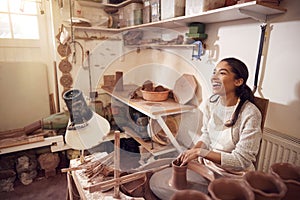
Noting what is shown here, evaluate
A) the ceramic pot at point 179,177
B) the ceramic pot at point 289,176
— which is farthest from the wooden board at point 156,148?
the ceramic pot at point 289,176

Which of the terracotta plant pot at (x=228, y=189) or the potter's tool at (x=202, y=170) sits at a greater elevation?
the terracotta plant pot at (x=228, y=189)

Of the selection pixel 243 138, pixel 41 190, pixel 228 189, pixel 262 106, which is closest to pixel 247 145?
pixel 243 138

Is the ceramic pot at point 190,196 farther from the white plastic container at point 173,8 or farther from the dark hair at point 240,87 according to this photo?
the white plastic container at point 173,8

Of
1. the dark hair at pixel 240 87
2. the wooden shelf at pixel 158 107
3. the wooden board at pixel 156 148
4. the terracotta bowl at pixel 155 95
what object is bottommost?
the wooden board at pixel 156 148

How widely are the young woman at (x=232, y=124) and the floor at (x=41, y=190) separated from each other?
4.66 feet

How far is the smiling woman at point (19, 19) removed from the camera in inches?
84.8

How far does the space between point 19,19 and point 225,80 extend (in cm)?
231

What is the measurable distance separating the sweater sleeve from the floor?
4.92ft

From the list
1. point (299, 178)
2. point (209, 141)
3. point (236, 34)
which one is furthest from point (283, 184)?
point (236, 34)

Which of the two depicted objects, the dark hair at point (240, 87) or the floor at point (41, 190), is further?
the floor at point (41, 190)

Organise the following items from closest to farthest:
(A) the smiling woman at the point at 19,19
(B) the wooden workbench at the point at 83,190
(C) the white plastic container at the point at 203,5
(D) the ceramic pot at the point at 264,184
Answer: (D) the ceramic pot at the point at 264,184, (B) the wooden workbench at the point at 83,190, (C) the white plastic container at the point at 203,5, (A) the smiling woman at the point at 19,19

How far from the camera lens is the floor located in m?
1.79

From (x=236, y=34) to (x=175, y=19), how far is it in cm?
44

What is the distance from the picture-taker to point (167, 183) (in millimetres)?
833
